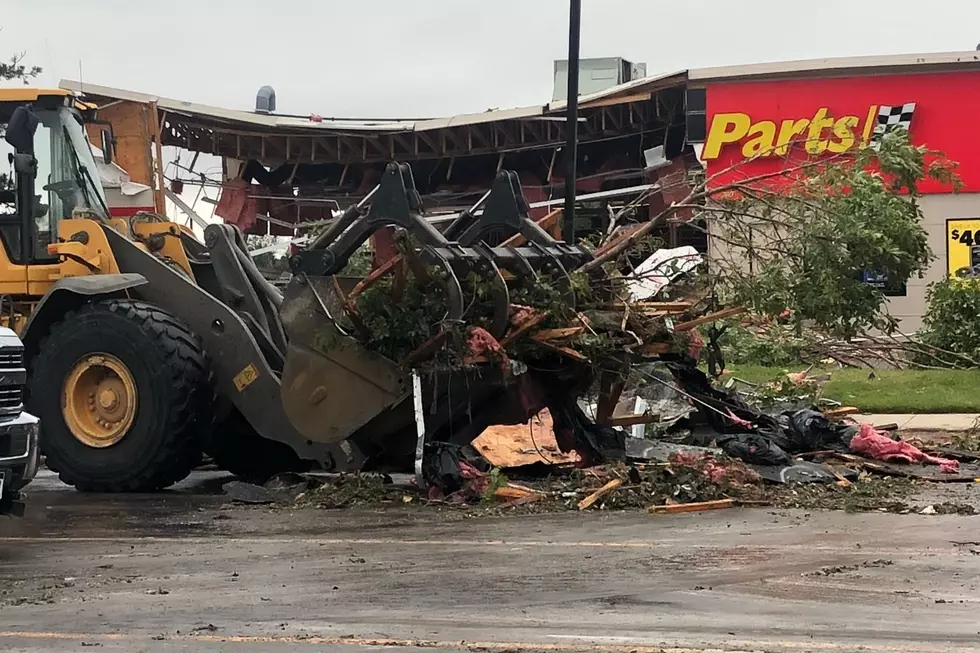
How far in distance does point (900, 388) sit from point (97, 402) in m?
10.9

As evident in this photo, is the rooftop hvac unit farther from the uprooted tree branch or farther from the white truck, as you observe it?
the white truck

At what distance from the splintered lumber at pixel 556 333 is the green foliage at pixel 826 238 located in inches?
74.1

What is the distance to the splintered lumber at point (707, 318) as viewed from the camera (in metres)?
11.5

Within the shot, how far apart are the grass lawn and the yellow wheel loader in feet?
22.3

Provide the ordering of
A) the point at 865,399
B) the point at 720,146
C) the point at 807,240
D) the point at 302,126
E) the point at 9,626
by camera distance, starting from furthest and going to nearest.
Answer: the point at 302,126
the point at 720,146
the point at 865,399
the point at 807,240
the point at 9,626

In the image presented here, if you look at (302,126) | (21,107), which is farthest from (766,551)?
(302,126)

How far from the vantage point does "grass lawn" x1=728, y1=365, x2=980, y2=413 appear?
1652 cm

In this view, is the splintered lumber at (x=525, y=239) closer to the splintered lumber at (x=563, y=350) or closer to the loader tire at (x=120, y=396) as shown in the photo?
the splintered lumber at (x=563, y=350)

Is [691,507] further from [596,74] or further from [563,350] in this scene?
[596,74]

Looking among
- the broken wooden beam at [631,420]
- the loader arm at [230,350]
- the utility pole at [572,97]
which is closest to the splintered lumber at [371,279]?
the loader arm at [230,350]

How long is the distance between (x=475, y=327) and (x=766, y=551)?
3057mm

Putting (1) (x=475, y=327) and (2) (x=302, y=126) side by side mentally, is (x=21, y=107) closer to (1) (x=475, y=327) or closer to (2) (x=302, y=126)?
(1) (x=475, y=327)

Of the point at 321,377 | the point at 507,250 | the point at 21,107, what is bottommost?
the point at 321,377

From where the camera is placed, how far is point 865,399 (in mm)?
17250
